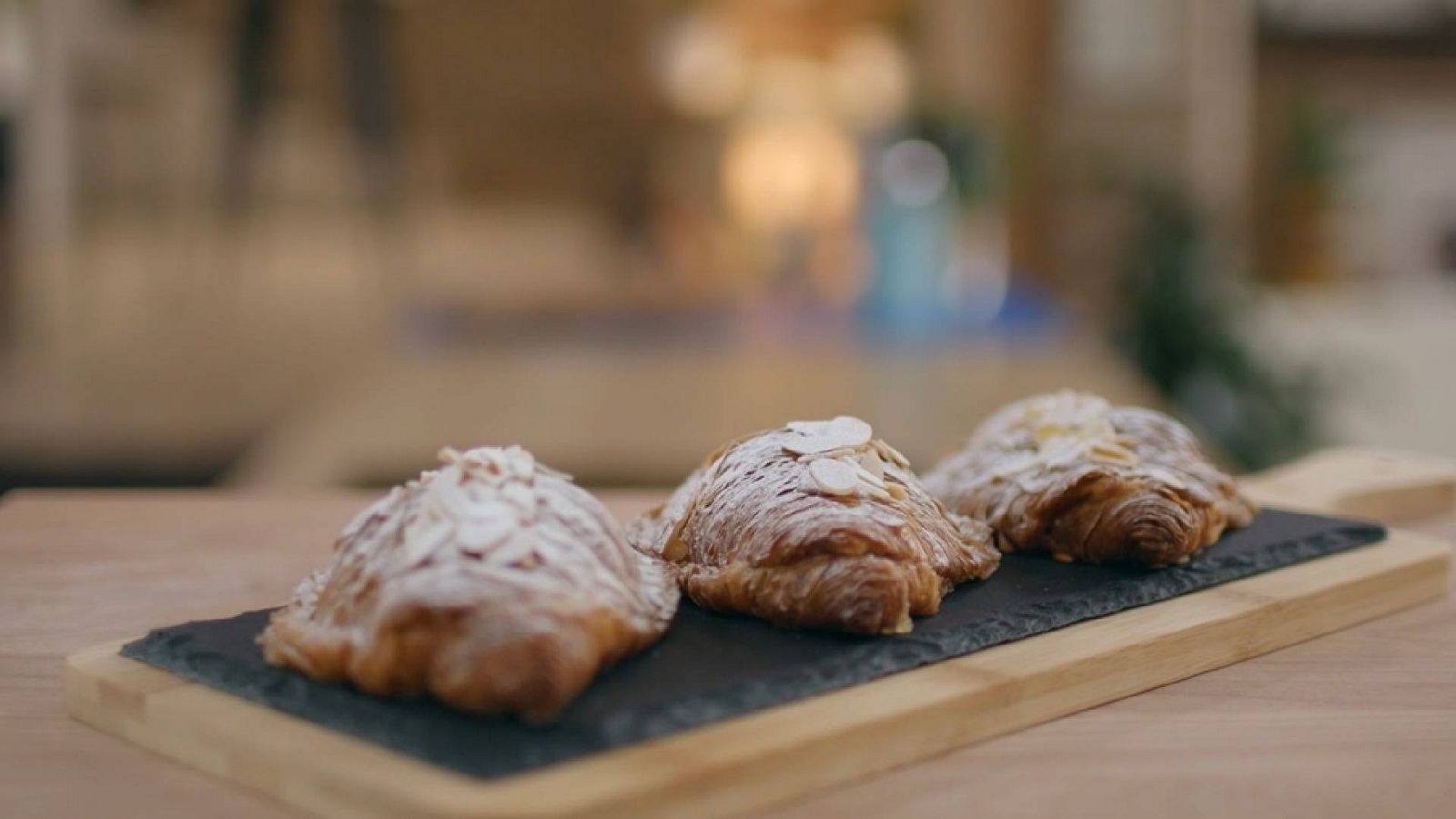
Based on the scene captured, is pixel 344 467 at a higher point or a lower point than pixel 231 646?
lower

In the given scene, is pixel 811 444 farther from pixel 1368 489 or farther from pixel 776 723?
pixel 1368 489

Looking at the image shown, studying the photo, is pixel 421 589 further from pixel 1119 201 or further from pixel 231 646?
pixel 1119 201

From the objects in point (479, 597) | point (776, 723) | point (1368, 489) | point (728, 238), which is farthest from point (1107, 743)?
point (728, 238)

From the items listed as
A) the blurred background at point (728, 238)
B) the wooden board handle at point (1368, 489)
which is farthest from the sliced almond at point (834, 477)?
the blurred background at point (728, 238)

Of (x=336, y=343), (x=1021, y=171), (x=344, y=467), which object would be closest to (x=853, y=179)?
(x=1021, y=171)

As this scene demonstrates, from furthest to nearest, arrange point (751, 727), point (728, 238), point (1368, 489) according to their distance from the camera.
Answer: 1. point (728, 238)
2. point (1368, 489)
3. point (751, 727)

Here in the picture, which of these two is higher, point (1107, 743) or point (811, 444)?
point (811, 444)
